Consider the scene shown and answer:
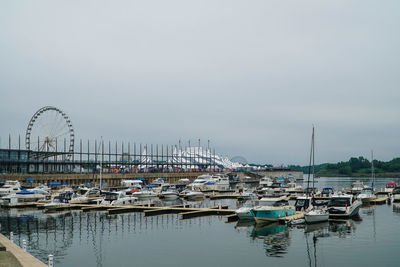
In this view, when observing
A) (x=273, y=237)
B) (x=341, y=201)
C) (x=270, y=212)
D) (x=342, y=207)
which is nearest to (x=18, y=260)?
(x=273, y=237)

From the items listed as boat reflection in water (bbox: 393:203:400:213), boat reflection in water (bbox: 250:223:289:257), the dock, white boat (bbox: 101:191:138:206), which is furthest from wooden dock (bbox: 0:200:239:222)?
the dock

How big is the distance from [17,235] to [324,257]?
2964 centimetres

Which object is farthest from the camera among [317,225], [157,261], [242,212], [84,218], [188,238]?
[84,218]

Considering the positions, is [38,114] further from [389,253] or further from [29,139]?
[389,253]

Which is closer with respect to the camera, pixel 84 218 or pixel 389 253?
pixel 389 253

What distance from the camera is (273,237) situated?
3866 cm

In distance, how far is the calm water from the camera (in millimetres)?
30406

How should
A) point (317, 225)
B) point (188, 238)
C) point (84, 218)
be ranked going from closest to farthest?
point (188, 238) → point (317, 225) → point (84, 218)

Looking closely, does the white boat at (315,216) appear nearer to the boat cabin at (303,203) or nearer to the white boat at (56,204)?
the boat cabin at (303,203)

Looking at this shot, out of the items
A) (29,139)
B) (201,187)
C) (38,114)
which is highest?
(38,114)

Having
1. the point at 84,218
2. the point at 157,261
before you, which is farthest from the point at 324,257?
the point at 84,218

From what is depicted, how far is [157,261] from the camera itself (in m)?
30.0

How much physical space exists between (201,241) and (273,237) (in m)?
7.21

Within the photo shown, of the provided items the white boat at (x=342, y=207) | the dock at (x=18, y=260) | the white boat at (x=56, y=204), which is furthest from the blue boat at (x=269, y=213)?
the white boat at (x=56, y=204)
